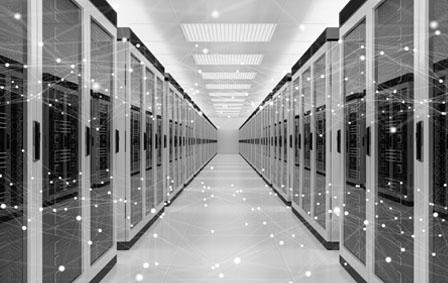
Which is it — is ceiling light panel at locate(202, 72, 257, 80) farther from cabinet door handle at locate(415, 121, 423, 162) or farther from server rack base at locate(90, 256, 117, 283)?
cabinet door handle at locate(415, 121, 423, 162)

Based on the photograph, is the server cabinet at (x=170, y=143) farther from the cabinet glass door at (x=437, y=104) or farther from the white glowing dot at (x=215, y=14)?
the cabinet glass door at (x=437, y=104)

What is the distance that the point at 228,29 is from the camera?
6.10m

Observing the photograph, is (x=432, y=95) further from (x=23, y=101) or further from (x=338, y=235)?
(x=338, y=235)

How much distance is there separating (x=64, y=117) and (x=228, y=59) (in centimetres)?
589

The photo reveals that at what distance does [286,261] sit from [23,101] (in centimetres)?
238

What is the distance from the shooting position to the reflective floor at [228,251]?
10.0 feet

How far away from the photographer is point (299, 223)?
4.97 metres

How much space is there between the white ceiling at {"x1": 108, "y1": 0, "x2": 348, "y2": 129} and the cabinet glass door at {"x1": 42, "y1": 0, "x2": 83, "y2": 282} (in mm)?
2657

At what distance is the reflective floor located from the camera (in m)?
3.05

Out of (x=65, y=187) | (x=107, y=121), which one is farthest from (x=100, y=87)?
(x=65, y=187)

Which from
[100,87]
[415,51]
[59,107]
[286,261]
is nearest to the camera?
[415,51]

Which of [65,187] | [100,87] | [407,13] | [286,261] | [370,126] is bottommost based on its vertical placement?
[286,261]

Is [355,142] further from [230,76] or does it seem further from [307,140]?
[230,76]

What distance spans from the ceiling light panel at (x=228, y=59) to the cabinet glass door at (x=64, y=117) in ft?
17.3
